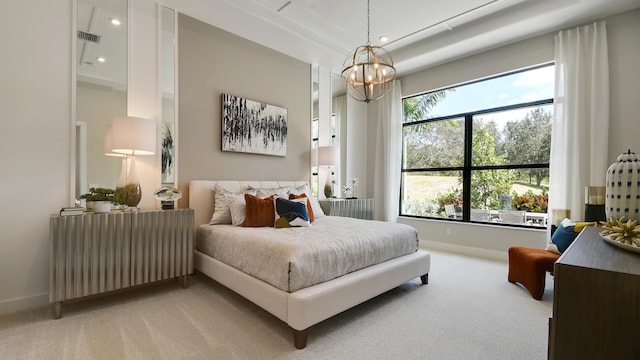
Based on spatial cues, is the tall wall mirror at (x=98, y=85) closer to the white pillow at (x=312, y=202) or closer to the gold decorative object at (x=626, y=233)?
the white pillow at (x=312, y=202)

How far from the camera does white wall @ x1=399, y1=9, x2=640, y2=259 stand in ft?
10.7

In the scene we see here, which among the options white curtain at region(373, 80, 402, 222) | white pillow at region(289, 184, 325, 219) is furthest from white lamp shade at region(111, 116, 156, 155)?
white curtain at region(373, 80, 402, 222)

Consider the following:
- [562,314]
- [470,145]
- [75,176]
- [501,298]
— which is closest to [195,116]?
[75,176]

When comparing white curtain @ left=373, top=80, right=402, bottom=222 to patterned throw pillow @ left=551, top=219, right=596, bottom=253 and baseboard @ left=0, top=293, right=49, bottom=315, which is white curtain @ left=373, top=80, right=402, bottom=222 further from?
baseboard @ left=0, top=293, right=49, bottom=315

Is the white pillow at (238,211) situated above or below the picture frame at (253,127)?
below

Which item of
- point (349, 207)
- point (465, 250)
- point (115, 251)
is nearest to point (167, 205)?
point (115, 251)

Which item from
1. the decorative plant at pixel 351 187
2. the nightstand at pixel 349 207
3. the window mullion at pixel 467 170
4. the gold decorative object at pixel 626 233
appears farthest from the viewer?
the decorative plant at pixel 351 187

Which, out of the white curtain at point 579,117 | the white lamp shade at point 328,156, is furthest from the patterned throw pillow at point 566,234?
the white lamp shade at point 328,156

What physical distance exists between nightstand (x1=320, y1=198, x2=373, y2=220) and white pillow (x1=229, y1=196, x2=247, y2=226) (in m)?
1.52

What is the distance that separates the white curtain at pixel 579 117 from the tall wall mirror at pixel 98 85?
5.18 meters

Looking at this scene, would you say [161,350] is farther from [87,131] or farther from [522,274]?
[522,274]

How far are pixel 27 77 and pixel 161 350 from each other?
2.58 m

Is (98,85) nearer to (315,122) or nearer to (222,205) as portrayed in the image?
(222,205)

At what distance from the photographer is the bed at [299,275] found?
75.0 inches
